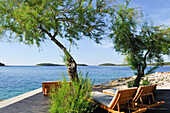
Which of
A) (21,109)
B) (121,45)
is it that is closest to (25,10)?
(21,109)

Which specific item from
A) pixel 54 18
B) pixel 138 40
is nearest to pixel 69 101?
pixel 54 18

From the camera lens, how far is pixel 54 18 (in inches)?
185

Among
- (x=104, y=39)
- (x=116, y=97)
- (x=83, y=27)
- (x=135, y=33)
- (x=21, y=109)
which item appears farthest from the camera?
(x=135, y=33)

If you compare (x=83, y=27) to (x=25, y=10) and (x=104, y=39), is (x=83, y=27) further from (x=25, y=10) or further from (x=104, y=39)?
(x=25, y=10)

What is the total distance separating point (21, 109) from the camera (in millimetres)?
4277

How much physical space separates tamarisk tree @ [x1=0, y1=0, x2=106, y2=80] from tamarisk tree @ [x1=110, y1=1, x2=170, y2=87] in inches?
57.8

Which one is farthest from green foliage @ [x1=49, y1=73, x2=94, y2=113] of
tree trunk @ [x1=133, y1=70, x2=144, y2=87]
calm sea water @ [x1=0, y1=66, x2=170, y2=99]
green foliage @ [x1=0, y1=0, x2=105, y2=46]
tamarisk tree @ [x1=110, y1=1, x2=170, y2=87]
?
tree trunk @ [x1=133, y1=70, x2=144, y2=87]

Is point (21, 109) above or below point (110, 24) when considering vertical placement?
below

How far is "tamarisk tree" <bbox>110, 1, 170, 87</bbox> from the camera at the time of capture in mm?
6738

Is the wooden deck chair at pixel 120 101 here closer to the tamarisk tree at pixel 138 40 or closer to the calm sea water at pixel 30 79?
the calm sea water at pixel 30 79

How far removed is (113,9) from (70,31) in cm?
177

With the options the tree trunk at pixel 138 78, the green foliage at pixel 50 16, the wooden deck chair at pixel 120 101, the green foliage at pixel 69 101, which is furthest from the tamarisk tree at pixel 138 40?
the green foliage at pixel 69 101

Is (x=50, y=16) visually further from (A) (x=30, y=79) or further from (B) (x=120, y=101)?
(A) (x=30, y=79)

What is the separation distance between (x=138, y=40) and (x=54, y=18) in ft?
15.3
